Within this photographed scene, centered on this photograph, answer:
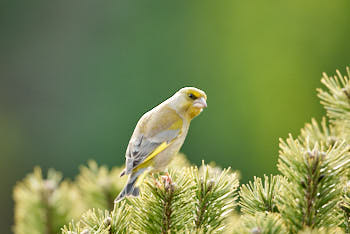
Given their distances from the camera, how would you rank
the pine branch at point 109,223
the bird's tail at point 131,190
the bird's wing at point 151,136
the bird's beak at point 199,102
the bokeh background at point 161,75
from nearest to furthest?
the pine branch at point 109,223 → the bird's tail at point 131,190 → the bird's wing at point 151,136 → the bird's beak at point 199,102 → the bokeh background at point 161,75

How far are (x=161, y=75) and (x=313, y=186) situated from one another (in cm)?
544

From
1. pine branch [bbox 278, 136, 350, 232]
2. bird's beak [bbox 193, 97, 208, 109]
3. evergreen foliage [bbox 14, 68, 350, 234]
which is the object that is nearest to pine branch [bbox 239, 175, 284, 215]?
evergreen foliage [bbox 14, 68, 350, 234]

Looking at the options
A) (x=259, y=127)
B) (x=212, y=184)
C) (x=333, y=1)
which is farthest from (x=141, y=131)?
(x=333, y=1)

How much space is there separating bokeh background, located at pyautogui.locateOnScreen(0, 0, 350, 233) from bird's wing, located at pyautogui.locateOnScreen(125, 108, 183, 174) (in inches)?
150

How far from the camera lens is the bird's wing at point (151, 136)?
1860mm

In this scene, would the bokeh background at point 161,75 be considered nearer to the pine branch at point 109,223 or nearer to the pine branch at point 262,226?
the pine branch at point 109,223

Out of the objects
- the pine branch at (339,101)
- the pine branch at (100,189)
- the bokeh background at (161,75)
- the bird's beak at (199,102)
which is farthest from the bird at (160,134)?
the bokeh background at (161,75)

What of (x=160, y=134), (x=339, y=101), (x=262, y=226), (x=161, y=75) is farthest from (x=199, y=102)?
(x=161, y=75)

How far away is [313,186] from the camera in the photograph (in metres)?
1.15

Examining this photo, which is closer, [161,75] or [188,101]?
[188,101]

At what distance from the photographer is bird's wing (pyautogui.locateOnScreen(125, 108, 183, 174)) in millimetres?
1860

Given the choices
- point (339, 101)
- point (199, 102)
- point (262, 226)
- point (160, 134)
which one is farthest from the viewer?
point (199, 102)

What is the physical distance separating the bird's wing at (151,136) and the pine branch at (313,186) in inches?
31.2

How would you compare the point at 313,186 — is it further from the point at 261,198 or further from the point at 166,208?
the point at 166,208
